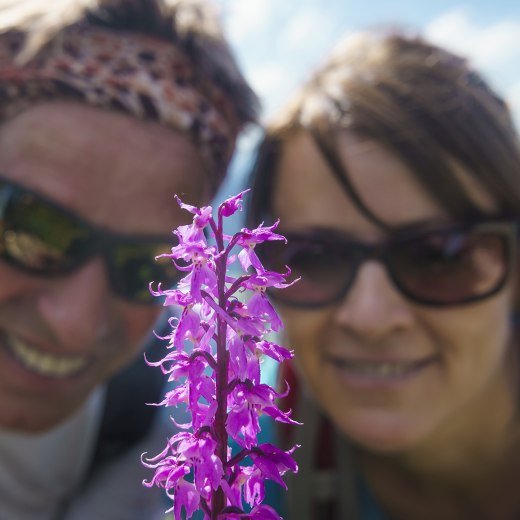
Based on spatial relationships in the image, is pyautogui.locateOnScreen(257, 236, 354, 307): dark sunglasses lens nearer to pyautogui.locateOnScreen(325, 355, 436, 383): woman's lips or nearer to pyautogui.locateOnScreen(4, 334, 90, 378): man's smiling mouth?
pyautogui.locateOnScreen(325, 355, 436, 383): woman's lips

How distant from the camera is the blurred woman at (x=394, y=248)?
137 inches

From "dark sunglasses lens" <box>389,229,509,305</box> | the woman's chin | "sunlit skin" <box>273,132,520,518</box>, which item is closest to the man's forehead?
"sunlit skin" <box>273,132,520,518</box>

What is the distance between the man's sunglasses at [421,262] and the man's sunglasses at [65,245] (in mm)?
1023

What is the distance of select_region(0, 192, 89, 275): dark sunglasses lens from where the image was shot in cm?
382

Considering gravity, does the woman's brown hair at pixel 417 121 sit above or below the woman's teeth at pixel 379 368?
above

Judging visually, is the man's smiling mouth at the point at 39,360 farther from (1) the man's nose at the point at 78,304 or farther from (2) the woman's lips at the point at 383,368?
(2) the woman's lips at the point at 383,368

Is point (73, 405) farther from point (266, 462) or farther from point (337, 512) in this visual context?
point (266, 462)

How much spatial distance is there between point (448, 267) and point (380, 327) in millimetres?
586

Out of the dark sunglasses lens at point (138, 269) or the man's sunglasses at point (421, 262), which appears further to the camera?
the dark sunglasses lens at point (138, 269)

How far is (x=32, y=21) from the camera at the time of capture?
3.93 m

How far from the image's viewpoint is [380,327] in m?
3.36

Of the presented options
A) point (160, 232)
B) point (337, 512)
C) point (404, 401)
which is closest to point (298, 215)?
point (160, 232)

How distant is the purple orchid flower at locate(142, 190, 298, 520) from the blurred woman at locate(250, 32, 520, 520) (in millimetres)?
2358

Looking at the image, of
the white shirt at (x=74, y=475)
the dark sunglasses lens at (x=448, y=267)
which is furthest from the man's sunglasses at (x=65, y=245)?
the dark sunglasses lens at (x=448, y=267)
